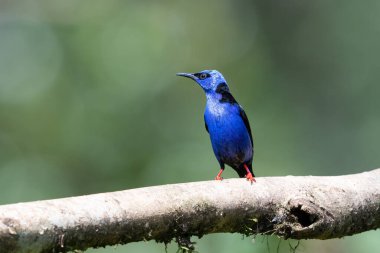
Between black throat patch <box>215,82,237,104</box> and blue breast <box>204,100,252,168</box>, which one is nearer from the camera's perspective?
blue breast <box>204,100,252,168</box>

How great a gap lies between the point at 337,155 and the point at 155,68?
5.59m

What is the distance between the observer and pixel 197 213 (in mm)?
4203

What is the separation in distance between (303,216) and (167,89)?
1267 cm

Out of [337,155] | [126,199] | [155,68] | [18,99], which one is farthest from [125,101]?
[126,199]

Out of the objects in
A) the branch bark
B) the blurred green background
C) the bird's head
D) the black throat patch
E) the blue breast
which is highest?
the blurred green background

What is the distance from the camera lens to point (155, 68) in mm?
16500

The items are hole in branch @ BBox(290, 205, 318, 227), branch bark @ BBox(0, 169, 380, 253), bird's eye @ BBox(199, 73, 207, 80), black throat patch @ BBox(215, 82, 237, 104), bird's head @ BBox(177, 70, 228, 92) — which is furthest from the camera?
bird's eye @ BBox(199, 73, 207, 80)

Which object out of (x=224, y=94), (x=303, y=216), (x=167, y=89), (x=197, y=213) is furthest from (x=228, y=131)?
(x=167, y=89)

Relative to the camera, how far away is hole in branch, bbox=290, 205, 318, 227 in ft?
14.8

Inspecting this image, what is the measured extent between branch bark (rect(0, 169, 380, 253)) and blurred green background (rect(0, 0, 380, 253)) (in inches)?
228

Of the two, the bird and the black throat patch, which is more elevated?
the black throat patch

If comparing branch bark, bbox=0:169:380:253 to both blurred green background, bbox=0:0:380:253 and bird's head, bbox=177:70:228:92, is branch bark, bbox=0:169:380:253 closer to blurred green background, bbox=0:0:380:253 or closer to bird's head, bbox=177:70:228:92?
bird's head, bbox=177:70:228:92

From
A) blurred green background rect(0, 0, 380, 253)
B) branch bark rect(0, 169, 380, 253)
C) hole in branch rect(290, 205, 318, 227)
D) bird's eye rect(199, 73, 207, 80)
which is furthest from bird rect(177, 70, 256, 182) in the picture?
blurred green background rect(0, 0, 380, 253)

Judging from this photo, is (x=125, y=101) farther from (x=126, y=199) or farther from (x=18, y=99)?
(x=126, y=199)
